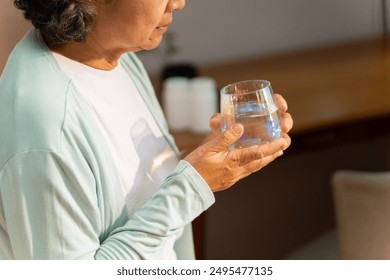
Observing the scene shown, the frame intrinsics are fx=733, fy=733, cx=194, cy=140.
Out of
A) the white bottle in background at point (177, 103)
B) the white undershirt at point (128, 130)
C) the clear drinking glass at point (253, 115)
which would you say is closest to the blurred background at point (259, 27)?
the white bottle in background at point (177, 103)

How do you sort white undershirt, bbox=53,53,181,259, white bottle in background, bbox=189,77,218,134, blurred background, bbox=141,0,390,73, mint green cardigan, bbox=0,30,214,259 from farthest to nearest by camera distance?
blurred background, bbox=141,0,390,73
white bottle in background, bbox=189,77,218,134
white undershirt, bbox=53,53,181,259
mint green cardigan, bbox=0,30,214,259

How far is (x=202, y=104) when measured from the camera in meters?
1.82

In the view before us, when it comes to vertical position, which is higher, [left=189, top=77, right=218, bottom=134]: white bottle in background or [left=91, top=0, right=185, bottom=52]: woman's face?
[left=91, top=0, right=185, bottom=52]: woman's face

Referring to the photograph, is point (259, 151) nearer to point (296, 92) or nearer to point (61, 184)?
point (61, 184)

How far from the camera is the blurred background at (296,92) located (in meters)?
1.88

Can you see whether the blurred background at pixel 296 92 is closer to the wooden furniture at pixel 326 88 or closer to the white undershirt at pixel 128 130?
the wooden furniture at pixel 326 88

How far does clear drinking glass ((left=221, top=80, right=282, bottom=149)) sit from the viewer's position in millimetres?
895

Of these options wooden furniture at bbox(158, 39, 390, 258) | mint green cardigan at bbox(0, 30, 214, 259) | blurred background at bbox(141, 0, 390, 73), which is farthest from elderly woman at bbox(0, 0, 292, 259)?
blurred background at bbox(141, 0, 390, 73)

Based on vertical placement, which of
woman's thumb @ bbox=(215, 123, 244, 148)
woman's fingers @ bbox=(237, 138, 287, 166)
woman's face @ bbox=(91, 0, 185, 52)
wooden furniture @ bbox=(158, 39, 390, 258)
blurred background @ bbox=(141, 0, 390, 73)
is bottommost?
wooden furniture @ bbox=(158, 39, 390, 258)

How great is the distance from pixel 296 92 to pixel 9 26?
3.55ft

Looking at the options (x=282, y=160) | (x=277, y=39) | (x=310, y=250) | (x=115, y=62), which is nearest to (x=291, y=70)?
(x=277, y=39)

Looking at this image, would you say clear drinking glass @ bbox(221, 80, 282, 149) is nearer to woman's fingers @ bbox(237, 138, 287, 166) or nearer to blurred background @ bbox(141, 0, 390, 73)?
woman's fingers @ bbox(237, 138, 287, 166)

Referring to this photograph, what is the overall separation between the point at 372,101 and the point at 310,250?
0.41m
